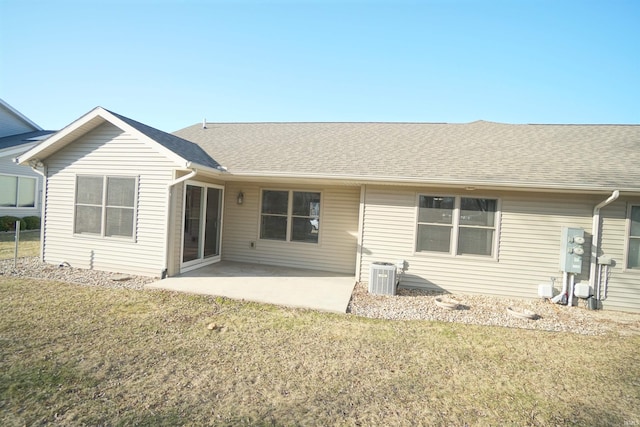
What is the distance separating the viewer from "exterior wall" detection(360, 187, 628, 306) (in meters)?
6.61

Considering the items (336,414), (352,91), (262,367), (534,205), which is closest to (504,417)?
(336,414)

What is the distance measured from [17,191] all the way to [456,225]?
1870cm

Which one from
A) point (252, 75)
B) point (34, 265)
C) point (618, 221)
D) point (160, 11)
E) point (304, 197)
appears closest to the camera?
point (618, 221)

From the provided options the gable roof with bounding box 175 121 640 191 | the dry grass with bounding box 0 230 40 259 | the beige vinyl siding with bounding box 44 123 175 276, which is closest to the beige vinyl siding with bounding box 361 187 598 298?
the gable roof with bounding box 175 121 640 191

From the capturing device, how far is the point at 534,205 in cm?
670

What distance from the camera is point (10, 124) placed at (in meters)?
16.8

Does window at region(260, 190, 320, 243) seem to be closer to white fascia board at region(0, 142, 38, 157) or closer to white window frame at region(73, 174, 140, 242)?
white window frame at region(73, 174, 140, 242)

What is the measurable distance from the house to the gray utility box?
66 centimetres

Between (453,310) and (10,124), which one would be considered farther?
(10,124)

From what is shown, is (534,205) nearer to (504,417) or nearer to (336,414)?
(504,417)

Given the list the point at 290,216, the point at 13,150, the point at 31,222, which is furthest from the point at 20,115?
the point at 290,216

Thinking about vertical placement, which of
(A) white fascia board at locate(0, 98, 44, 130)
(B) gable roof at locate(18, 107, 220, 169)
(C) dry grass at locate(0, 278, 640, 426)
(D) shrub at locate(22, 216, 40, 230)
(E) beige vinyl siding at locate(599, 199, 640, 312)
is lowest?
(C) dry grass at locate(0, 278, 640, 426)

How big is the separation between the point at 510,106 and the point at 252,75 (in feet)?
34.4

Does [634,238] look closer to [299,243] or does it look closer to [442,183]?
[442,183]
